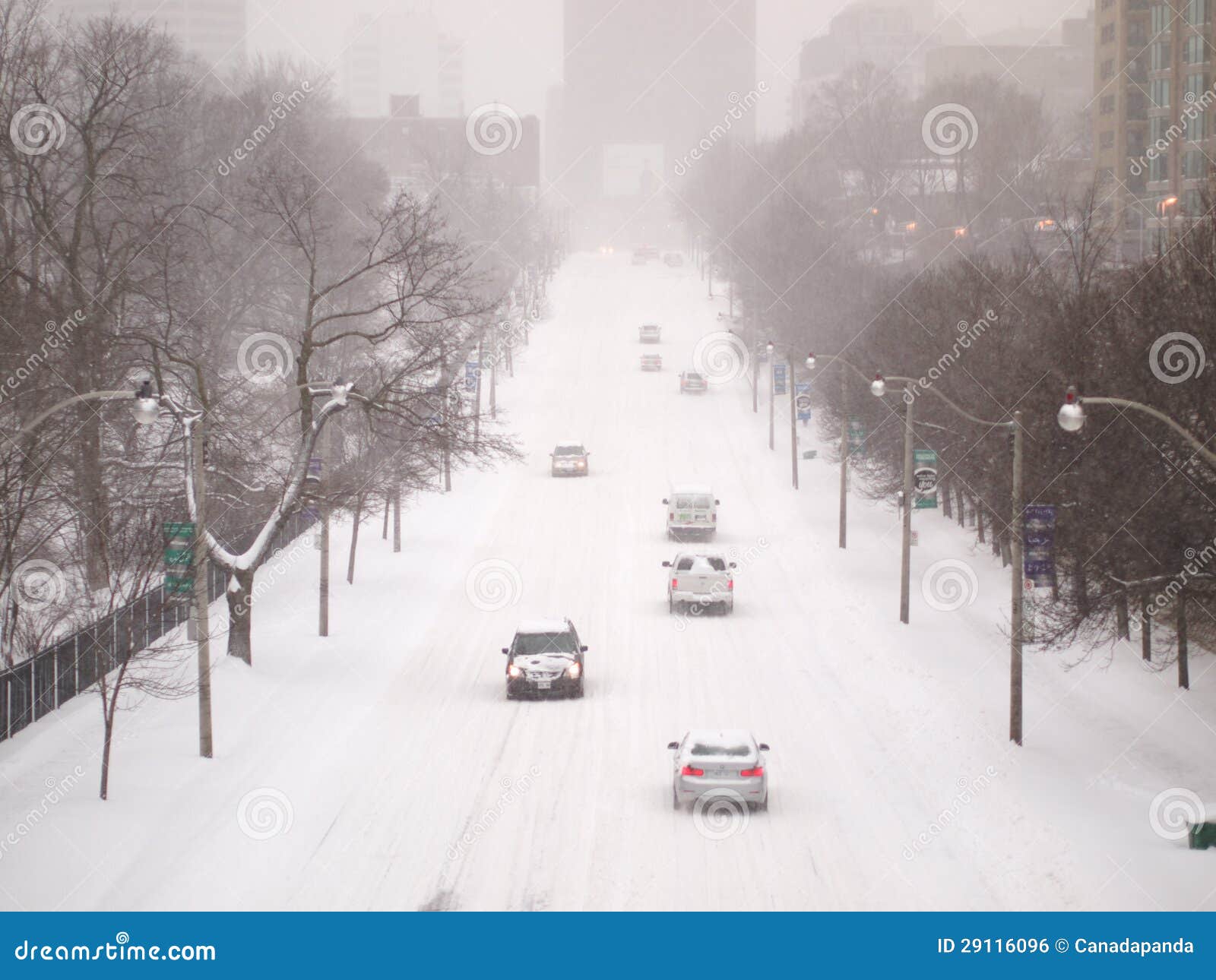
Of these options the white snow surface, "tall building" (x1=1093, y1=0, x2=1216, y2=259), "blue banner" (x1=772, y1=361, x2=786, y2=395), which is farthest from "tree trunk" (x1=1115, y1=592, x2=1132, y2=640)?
"tall building" (x1=1093, y1=0, x2=1216, y2=259)

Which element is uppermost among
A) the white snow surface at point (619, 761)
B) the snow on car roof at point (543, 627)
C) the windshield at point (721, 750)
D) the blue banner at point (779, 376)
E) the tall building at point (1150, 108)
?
the tall building at point (1150, 108)

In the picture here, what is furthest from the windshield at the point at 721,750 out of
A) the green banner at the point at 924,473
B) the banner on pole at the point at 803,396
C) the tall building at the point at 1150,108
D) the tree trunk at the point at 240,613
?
the tall building at the point at 1150,108

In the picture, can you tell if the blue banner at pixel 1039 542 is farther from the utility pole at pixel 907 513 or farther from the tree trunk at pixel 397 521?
the tree trunk at pixel 397 521

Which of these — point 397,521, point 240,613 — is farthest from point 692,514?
point 240,613

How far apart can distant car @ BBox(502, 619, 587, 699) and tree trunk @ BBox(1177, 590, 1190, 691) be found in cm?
1156

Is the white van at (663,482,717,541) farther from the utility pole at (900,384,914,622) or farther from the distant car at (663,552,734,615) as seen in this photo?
the utility pole at (900,384,914,622)

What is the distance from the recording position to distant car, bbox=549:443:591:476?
6206 centimetres

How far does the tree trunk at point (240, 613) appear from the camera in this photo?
93.3 feet

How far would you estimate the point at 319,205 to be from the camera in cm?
6644

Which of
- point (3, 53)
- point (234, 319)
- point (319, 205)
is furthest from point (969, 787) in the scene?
point (319, 205)

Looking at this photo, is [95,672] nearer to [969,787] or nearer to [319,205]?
[969,787]

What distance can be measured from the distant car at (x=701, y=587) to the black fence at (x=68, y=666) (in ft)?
42.7

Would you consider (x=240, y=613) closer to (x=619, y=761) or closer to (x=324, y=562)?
(x=324, y=562)

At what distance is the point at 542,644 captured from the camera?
29.3 meters
